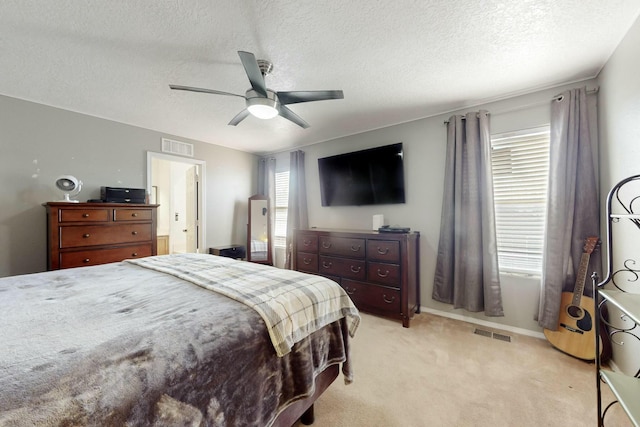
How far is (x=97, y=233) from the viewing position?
2.60 meters

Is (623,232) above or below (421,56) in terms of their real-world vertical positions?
below

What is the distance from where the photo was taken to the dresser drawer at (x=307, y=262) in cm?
338

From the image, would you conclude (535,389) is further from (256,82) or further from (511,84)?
(256,82)

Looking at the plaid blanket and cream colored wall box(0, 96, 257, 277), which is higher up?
cream colored wall box(0, 96, 257, 277)

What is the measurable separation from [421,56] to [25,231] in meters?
4.20

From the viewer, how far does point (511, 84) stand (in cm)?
232

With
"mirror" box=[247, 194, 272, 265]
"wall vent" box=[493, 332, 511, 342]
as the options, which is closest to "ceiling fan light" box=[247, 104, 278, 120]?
"mirror" box=[247, 194, 272, 265]

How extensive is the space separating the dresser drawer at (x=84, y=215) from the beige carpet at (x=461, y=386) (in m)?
2.82

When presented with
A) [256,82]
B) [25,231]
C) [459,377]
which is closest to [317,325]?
[459,377]

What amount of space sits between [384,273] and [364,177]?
4.49 ft

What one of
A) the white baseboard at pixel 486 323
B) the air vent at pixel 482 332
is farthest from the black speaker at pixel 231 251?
the air vent at pixel 482 332

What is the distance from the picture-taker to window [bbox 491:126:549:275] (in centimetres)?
241

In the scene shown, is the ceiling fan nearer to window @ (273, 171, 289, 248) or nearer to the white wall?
the white wall

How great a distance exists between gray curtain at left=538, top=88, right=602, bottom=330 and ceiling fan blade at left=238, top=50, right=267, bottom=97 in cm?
263
